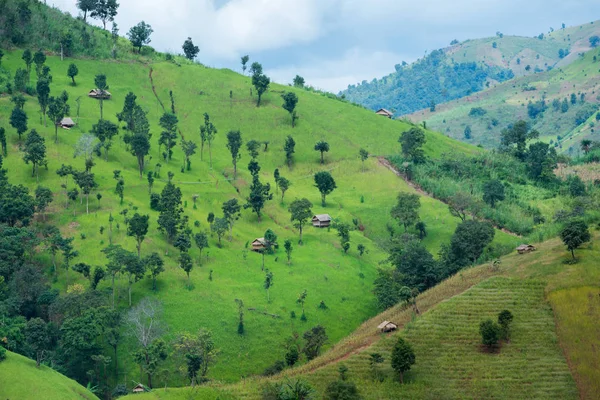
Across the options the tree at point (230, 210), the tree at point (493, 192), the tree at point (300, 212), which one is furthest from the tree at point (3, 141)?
the tree at point (493, 192)

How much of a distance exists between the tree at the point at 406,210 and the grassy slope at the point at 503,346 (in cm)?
3294

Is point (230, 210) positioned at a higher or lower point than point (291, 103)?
lower

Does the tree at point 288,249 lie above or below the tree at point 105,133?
below

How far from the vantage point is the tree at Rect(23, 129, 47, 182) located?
117m

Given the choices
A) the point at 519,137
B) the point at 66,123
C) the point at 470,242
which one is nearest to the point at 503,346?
the point at 470,242

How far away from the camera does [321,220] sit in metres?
130

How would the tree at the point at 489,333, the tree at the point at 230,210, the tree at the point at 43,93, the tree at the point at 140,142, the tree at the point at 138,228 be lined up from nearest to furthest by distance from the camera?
the tree at the point at 489,333 < the tree at the point at 138,228 < the tree at the point at 230,210 < the tree at the point at 140,142 < the tree at the point at 43,93

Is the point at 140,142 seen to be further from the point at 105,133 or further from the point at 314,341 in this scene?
the point at 314,341

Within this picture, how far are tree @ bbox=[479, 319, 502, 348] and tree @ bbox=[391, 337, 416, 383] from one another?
406 inches

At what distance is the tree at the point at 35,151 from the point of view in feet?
384

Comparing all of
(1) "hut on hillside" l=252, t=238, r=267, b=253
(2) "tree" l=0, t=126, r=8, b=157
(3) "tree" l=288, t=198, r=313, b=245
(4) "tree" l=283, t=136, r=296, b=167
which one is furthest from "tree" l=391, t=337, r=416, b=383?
(4) "tree" l=283, t=136, r=296, b=167

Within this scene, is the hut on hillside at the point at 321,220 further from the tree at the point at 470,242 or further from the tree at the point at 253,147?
the tree at the point at 253,147

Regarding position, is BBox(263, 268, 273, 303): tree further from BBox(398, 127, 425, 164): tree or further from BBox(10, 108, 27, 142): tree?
BBox(398, 127, 425, 164): tree

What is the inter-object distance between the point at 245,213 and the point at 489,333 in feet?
203
